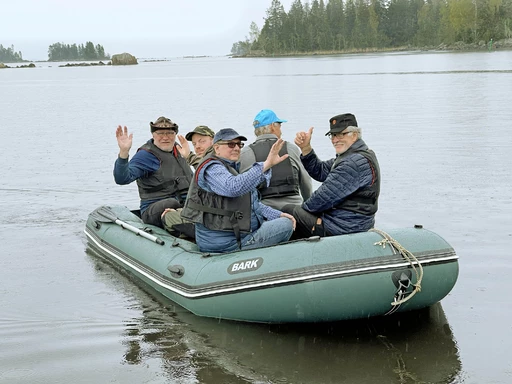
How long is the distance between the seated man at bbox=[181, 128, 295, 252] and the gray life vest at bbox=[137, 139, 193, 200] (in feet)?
5.18

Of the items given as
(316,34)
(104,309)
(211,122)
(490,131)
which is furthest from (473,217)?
(316,34)

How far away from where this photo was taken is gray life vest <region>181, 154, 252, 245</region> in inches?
252

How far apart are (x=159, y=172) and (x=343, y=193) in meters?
2.59

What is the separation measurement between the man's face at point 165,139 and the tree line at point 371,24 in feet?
373

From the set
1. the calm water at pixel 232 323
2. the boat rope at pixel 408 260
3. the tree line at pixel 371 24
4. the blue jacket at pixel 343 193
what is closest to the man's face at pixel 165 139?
the calm water at pixel 232 323

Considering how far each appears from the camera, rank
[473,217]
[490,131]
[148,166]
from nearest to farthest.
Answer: [148,166] < [473,217] < [490,131]

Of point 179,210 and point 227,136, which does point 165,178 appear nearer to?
point 179,210

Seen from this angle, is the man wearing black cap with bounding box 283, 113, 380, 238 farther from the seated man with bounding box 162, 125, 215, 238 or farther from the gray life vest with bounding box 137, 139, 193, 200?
the gray life vest with bounding box 137, 139, 193, 200

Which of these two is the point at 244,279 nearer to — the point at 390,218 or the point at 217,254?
the point at 217,254

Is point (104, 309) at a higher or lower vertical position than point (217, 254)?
lower

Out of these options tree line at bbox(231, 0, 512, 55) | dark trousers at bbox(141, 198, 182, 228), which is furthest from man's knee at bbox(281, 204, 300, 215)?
tree line at bbox(231, 0, 512, 55)

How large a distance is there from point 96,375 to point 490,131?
47.4ft

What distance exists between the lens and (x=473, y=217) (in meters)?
9.70

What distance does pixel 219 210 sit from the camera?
639cm
